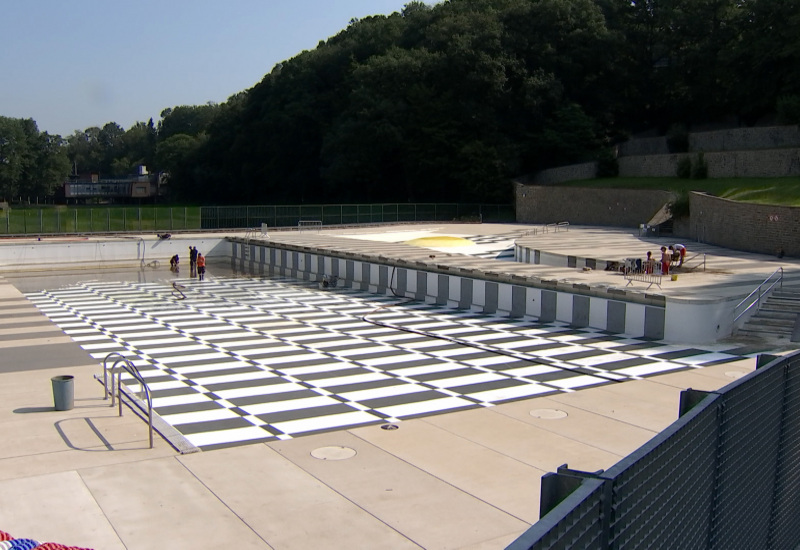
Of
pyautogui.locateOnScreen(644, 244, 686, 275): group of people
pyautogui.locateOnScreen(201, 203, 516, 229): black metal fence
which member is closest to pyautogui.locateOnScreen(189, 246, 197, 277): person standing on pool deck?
pyautogui.locateOnScreen(201, 203, 516, 229): black metal fence

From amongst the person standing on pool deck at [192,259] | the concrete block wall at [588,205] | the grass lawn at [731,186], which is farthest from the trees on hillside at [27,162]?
the person standing on pool deck at [192,259]

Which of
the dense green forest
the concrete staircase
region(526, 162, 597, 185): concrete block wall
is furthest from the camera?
region(526, 162, 597, 185): concrete block wall

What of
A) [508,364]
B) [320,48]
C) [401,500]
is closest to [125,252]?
[508,364]

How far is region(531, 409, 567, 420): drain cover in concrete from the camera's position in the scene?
11734mm

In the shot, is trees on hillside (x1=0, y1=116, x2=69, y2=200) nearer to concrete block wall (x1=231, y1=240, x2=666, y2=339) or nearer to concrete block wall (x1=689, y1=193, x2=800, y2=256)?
concrete block wall (x1=231, y1=240, x2=666, y2=339)

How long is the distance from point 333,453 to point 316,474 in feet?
2.71

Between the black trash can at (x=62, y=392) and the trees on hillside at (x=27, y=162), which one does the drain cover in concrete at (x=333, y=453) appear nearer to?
the black trash can at (x=62, y=392)

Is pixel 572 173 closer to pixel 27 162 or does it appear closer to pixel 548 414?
pixel 548 414

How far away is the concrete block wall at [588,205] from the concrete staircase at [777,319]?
28.4 meters

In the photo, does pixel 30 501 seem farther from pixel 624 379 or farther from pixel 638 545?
pixel 624 379

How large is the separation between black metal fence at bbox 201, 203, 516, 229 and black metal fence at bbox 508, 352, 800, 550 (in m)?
45.9

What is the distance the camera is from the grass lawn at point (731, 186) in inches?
1375

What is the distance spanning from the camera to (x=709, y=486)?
17.1 ft

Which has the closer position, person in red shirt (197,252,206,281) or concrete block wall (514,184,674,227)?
person in red shirt (197,252,206,281)
